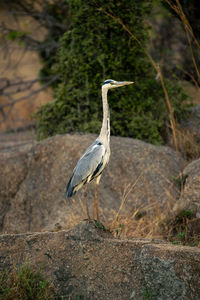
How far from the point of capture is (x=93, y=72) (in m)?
6.91

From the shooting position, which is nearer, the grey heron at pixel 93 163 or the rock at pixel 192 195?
the grey heron at pixel 93 163

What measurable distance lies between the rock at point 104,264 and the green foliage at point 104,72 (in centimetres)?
328

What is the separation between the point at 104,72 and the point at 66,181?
184cm

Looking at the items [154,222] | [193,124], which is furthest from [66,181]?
[193,124]

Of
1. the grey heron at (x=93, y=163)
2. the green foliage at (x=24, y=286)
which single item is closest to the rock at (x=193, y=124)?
the grey heron at (x=93, y=163)

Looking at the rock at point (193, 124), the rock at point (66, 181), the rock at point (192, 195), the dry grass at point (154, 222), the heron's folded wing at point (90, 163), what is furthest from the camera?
the rock at point (193, 124)

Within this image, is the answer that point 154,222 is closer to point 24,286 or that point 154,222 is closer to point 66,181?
point 66,181

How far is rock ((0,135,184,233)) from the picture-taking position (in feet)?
19.1

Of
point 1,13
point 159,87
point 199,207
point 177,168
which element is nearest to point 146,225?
point 199,207

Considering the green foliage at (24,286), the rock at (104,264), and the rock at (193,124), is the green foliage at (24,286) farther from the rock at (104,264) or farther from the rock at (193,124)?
the rock at (193,124)

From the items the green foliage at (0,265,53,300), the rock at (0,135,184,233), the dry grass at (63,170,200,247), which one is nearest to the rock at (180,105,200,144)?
the rock at (0,135,184,233)

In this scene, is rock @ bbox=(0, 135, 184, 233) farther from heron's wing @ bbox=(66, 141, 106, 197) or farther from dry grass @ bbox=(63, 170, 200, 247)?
heron's wing @ bbox=(66, 141, 106, 197)

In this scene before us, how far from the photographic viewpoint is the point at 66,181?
240 inches

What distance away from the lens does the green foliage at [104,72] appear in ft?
22.5
